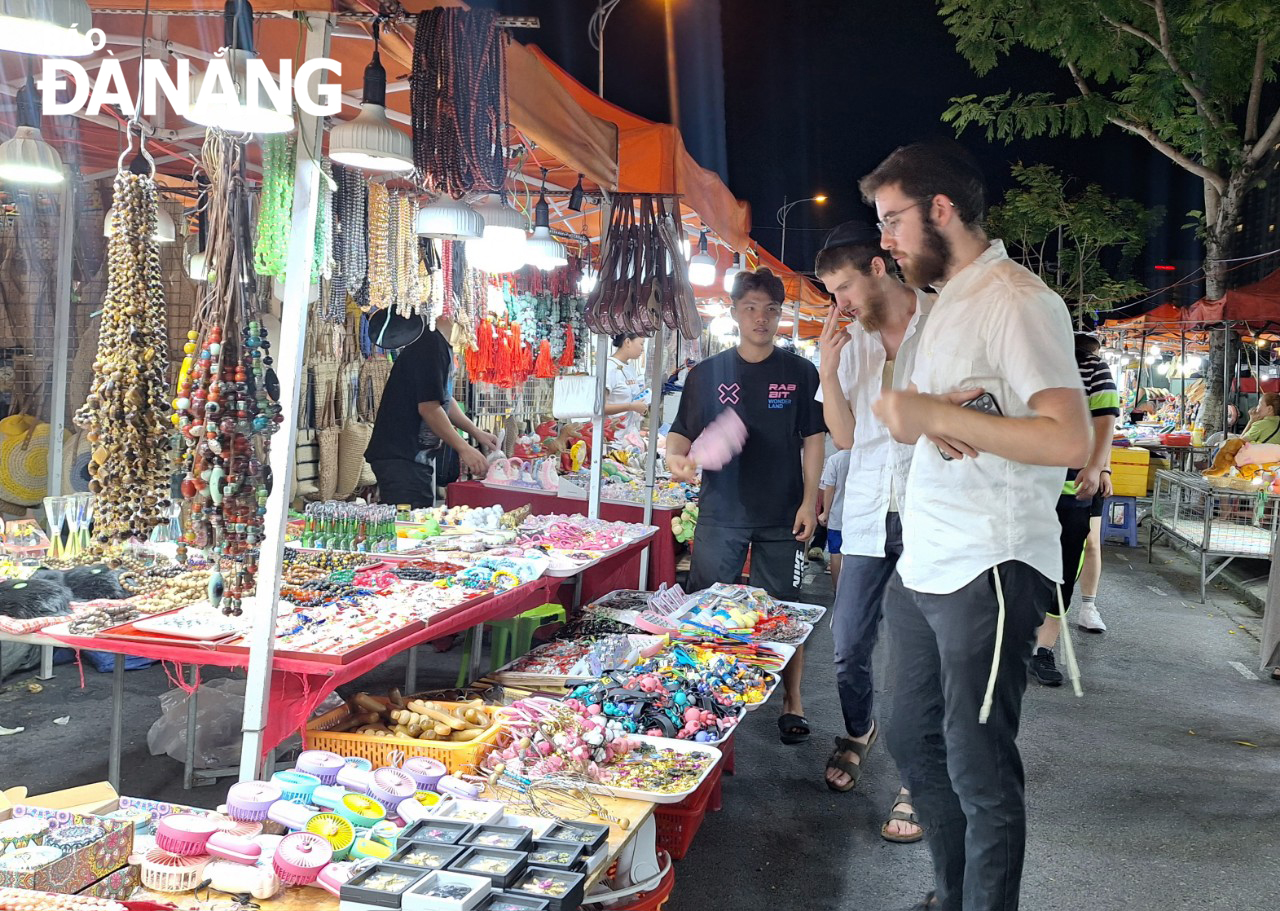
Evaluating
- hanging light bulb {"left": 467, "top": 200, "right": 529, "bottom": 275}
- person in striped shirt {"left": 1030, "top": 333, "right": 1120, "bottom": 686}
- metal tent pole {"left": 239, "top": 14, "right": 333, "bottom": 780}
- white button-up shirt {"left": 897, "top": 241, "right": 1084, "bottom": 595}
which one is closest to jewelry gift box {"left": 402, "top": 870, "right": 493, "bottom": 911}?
metal tent pole {"left": 239, "top": 14, "right": 333, "bottom": 780}

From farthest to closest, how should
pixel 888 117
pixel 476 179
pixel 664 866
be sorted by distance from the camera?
pixel 888 117 → pixel 476 179 → pixel 664 866

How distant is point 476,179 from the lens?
3590mm

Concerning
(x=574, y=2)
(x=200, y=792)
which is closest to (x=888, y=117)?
(x=574, y=2)

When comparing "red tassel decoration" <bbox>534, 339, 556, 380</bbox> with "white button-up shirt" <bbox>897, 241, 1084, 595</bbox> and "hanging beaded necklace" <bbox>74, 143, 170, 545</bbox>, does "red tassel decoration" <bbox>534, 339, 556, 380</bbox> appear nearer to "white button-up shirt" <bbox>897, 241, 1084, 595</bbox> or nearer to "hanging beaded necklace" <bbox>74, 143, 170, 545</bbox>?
"hanging beaded necklace" <bbox>74, 143, 170, 545</bbox>

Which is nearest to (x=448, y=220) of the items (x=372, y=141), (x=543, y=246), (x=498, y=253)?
(x=498, y=253)

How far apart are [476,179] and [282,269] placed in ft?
2.97

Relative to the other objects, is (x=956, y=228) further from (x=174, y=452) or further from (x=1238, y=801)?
(x=1238, y=801)

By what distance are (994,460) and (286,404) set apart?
6.01 ft

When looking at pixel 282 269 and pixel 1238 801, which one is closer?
pixel 282 269

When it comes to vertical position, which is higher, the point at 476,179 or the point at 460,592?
the point at 476,179

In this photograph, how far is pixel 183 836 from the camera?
2.19 m

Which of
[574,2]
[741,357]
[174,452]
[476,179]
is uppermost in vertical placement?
[574,2]

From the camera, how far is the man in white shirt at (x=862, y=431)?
3.75 m

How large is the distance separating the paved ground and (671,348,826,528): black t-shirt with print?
1.15m
